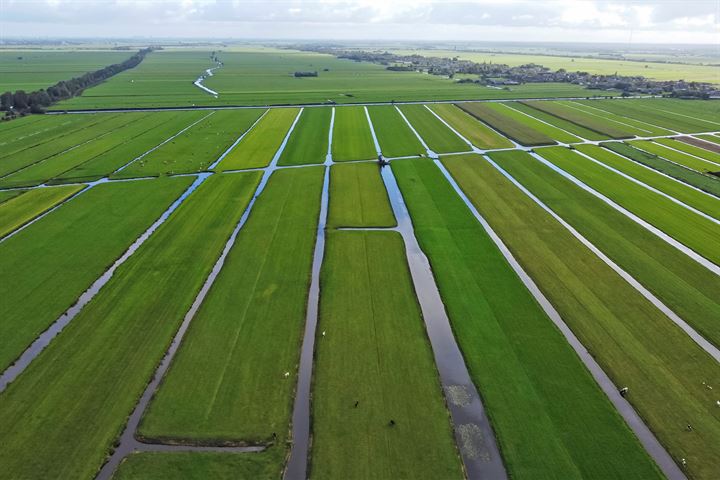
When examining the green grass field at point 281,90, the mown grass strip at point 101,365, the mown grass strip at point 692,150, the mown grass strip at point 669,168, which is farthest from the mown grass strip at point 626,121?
the mown grass strip at point 101,365

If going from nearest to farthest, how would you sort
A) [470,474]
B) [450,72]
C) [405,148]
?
1. [470,474]
2. [405,148]
3. [450,72]

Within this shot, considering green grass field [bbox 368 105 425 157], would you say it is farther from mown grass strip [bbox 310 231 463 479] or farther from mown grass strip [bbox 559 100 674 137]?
mown grass strip [bbox 559 100 674 137]

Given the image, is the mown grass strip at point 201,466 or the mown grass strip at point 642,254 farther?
the mown grass strip at point 642,254

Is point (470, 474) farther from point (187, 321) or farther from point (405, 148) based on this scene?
point (405, 148)

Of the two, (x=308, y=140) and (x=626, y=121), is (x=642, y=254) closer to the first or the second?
(x=308, y=140)

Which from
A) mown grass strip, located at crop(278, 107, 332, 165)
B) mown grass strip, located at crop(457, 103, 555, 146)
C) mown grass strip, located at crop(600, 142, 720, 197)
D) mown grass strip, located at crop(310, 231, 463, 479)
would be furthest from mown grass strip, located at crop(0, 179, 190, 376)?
mown grass strip, located at crop(600, 142, 720, 197)

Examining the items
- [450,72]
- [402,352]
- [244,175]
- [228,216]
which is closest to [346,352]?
[402,352]

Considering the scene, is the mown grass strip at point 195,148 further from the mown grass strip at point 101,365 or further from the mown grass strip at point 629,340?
the mown grass strip at point 629,340
